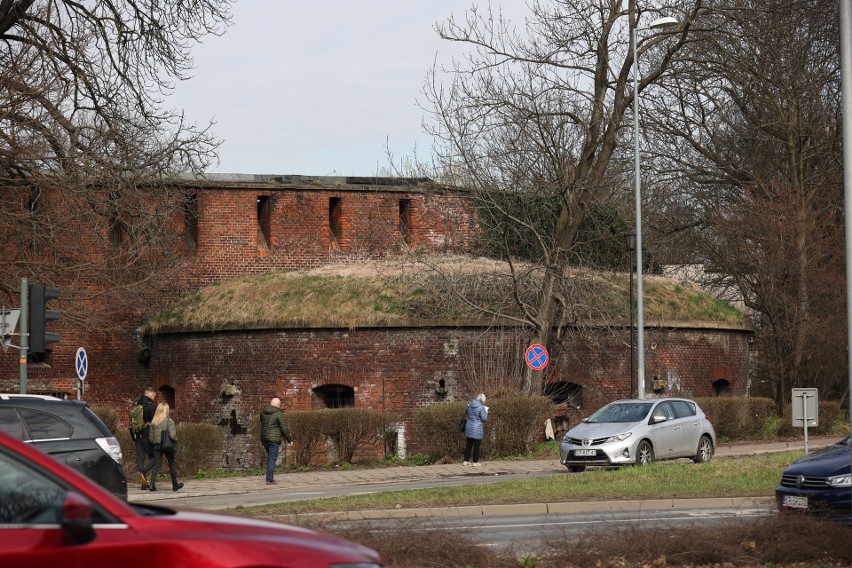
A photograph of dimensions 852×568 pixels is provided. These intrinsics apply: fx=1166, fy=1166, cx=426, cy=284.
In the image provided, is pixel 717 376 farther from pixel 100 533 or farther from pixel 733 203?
pixel 100 533

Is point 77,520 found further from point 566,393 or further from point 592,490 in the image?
point 566,393

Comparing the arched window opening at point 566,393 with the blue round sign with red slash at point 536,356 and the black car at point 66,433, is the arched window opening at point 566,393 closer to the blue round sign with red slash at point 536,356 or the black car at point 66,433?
the blue round sign with red slash at point 536,356

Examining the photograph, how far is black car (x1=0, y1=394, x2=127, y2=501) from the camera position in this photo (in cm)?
1305

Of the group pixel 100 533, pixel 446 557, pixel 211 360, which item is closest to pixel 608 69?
pixel 211 360

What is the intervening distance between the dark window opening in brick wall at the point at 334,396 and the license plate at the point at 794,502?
1979cm

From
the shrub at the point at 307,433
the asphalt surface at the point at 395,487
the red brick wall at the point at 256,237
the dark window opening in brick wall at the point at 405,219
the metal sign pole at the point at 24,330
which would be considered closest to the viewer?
the metal sign pole at the point at 24,330

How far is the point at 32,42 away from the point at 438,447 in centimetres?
1333

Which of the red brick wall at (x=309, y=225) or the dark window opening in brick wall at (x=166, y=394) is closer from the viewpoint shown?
the dark window opening in brick wall at (x=166, y=394)

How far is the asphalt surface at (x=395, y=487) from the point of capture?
1719 centimetres

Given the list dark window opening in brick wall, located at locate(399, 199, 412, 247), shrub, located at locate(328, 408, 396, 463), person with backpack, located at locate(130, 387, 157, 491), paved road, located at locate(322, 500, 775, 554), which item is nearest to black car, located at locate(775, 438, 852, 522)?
paved road, located at locate(322, 500, 775, 554)

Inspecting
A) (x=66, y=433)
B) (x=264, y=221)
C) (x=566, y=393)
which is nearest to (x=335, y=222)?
(x=264, y=221)

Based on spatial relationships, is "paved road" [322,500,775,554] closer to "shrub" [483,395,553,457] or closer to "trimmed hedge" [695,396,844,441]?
"shrub" [483,395,553,457]

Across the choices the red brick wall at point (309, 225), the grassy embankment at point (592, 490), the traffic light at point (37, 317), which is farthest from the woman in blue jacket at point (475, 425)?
the traffic light at point (37, 317)

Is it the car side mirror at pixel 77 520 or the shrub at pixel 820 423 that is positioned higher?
the car side mirror at pixel 77 520
